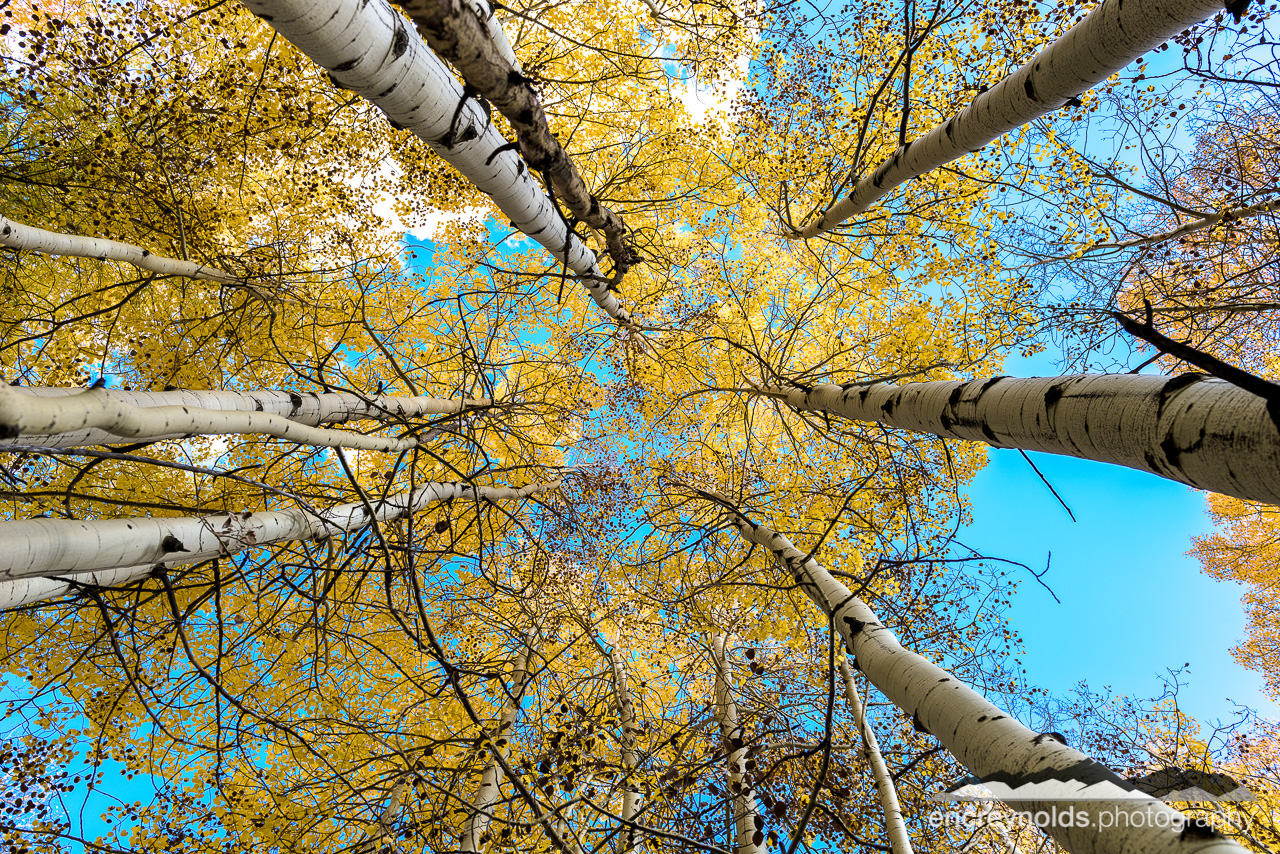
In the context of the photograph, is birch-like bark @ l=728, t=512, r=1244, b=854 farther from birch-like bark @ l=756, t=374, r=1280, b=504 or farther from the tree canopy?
birch-like bark @ l=756, t=374, r=1280, b=504

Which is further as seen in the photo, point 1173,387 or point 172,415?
point 172,415

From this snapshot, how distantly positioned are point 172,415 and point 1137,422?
3532 mm

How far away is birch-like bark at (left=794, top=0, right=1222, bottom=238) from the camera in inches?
91.0

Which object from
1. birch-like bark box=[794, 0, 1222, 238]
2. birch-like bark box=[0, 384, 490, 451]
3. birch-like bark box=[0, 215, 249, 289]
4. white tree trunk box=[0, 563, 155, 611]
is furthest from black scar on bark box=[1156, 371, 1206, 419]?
birch-like bark box=[0, 215, 249, 289]

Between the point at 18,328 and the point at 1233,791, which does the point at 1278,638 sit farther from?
the point at 18,328

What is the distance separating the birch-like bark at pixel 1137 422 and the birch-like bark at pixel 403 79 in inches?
111

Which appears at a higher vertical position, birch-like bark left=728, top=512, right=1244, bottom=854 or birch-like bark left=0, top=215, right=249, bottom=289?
birch-like bark left=0, top=215, right=249, bottom=289

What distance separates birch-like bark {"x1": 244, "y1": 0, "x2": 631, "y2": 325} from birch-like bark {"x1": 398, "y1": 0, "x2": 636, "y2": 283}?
0.08 metres

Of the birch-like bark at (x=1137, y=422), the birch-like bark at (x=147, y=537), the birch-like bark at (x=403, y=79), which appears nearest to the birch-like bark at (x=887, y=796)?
the birch-like bark at (x=1137, y=422)

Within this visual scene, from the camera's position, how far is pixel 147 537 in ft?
7.53

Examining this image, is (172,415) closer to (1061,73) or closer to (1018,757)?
(1018,757)

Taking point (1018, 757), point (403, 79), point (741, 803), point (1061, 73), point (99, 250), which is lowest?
point (741, 803)

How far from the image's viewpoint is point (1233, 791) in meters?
3.74

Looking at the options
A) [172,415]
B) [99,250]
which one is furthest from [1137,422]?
[99,250]
